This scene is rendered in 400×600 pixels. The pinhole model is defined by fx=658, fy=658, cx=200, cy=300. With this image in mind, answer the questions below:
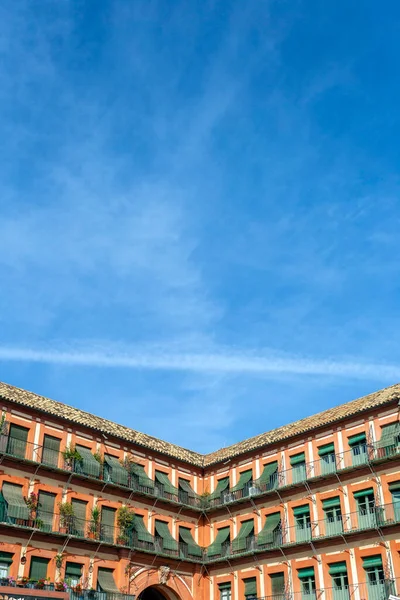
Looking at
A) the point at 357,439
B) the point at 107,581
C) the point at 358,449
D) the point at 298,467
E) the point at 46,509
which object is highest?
the point at 357,439

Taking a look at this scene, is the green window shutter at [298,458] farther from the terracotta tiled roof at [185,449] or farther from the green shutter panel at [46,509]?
the green shutter panel at [46,509]

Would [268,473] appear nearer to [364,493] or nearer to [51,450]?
[364,493]

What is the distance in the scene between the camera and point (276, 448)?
43.1m

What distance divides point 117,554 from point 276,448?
11991mm

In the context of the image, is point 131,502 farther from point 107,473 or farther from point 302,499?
point 302,499

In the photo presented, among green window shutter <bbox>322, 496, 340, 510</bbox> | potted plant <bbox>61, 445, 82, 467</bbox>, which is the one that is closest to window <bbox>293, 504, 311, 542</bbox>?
green window shutter <bbox>322, 496, 340, 510</bbox>

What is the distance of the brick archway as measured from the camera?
3934 cm

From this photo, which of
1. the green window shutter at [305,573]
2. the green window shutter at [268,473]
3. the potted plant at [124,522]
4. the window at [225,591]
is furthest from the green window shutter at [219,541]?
the green window shutter at [305,573]

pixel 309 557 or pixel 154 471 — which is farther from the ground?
pixel 154 471

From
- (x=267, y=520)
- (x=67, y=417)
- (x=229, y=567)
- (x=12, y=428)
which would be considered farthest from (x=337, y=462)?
(x=12, y=428)

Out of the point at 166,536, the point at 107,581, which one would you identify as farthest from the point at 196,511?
the point at 107,581

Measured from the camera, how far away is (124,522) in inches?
1570

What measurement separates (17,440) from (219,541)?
15.7m

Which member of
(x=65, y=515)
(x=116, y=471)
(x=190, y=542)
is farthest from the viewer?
(x=190, y=542)
